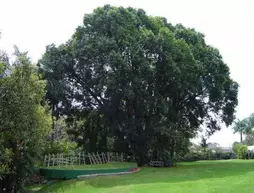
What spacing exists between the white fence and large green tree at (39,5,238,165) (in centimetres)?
177

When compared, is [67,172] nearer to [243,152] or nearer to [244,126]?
[243,152]

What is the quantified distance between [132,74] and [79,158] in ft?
26.8

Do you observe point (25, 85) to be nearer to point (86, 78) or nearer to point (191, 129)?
point (86, 78)

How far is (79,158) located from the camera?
86.6ft

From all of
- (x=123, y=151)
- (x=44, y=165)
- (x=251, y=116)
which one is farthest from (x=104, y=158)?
(x=251, y=116)

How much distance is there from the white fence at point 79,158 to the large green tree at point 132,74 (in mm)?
1770

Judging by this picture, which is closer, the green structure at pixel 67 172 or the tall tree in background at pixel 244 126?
the green structure at pixel 67 172

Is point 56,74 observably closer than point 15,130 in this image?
No

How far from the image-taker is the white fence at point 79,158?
2391 cm

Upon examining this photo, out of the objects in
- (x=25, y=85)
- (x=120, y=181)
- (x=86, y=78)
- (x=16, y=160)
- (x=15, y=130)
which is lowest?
(x=120, y=181)

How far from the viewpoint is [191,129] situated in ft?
116

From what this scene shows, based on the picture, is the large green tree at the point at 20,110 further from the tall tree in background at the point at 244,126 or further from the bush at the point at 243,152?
the tall tree in background at the point at 244,126

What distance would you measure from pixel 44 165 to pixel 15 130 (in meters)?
10.1

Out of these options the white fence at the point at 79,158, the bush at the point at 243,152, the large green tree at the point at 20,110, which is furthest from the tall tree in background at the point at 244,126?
the large green tree at the point at 20,110
